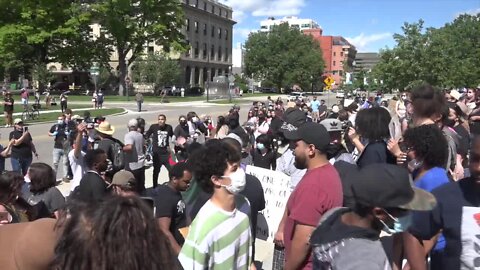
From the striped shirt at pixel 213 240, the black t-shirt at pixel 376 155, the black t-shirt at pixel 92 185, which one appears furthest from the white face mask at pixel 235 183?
the black t-shirt at pixel 92 185

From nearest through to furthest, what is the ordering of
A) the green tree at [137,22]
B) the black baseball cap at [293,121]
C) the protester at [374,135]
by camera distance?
the black baseball cap at [293,121], the protester at [374,135], the green tree at [137,22]

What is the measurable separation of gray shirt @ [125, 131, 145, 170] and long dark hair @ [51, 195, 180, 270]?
6.88 m

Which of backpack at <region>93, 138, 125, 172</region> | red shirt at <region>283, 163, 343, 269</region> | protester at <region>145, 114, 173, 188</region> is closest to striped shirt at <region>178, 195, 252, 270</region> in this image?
red shirt at <region>283, 163, 343, 269</region>

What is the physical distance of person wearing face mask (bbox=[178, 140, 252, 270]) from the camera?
313cm

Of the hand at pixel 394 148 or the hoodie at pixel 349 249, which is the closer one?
the hoodie at pixel 349 249

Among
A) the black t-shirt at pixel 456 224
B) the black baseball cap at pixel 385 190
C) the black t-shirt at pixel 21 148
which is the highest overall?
the black baseball cap at pixel 385 190

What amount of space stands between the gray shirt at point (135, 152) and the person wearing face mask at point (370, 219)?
6629mm

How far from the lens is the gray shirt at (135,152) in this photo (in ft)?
28.9

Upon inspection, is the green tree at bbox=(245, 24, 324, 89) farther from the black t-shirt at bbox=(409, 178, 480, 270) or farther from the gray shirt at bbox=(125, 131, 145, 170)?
the black t-shirt at bbox=(409, 178, 480, 270)

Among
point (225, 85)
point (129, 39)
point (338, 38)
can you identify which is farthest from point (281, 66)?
point (338, 38)

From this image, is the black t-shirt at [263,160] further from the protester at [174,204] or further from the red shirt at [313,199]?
the red shirt at [313,199]

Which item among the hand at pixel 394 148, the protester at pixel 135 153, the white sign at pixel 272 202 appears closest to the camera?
the hand at pixel 394 148

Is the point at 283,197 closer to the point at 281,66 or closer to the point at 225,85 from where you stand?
the point at 225,85

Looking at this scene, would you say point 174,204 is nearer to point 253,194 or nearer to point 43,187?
point 253,194
